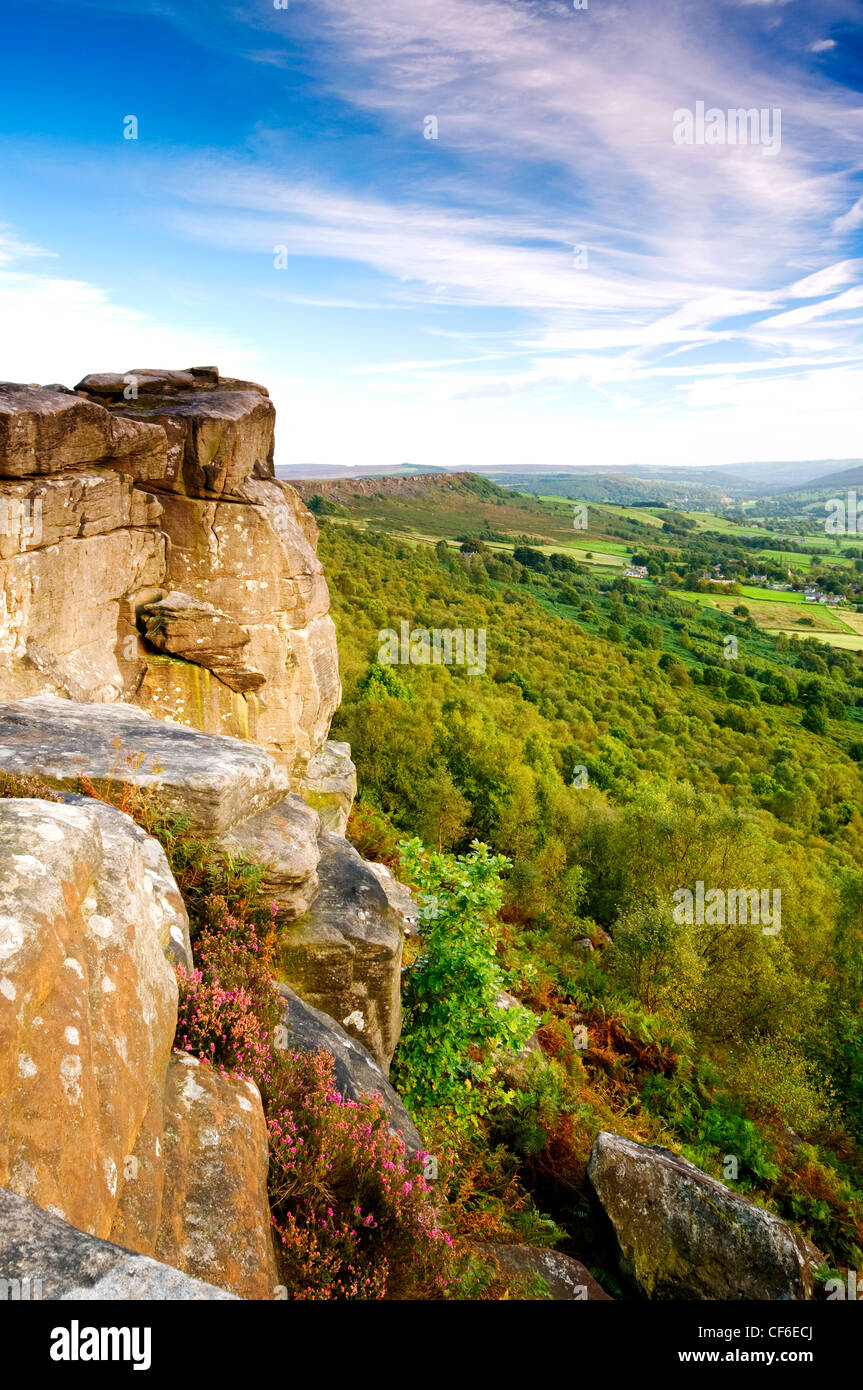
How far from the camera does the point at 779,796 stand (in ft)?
179

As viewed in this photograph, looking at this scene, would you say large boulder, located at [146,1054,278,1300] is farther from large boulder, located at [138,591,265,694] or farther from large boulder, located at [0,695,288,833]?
large boulder, located at [138,591,265,694]

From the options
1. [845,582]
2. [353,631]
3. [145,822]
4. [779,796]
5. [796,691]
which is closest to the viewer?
[145,822]

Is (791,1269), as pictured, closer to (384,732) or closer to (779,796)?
(384,732)

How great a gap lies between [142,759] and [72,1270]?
6.09 metres

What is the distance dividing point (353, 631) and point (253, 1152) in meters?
44.3

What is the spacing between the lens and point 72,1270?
2951 millimetres

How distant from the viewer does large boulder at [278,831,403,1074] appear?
10391mm

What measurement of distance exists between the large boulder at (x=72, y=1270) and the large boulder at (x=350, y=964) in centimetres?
693

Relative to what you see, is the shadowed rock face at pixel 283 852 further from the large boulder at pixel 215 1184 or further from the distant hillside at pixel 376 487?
the distant hillside at pixel 376 487

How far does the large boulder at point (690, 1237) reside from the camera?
436 inches

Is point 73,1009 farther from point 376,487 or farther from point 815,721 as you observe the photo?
point 376,487

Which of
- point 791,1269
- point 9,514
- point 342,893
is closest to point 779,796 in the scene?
point 791,1269

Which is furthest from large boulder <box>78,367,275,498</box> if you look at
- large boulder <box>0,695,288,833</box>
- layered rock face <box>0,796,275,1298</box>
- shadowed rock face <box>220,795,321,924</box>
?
layered rock face <box>0,796,275,1298</box>
